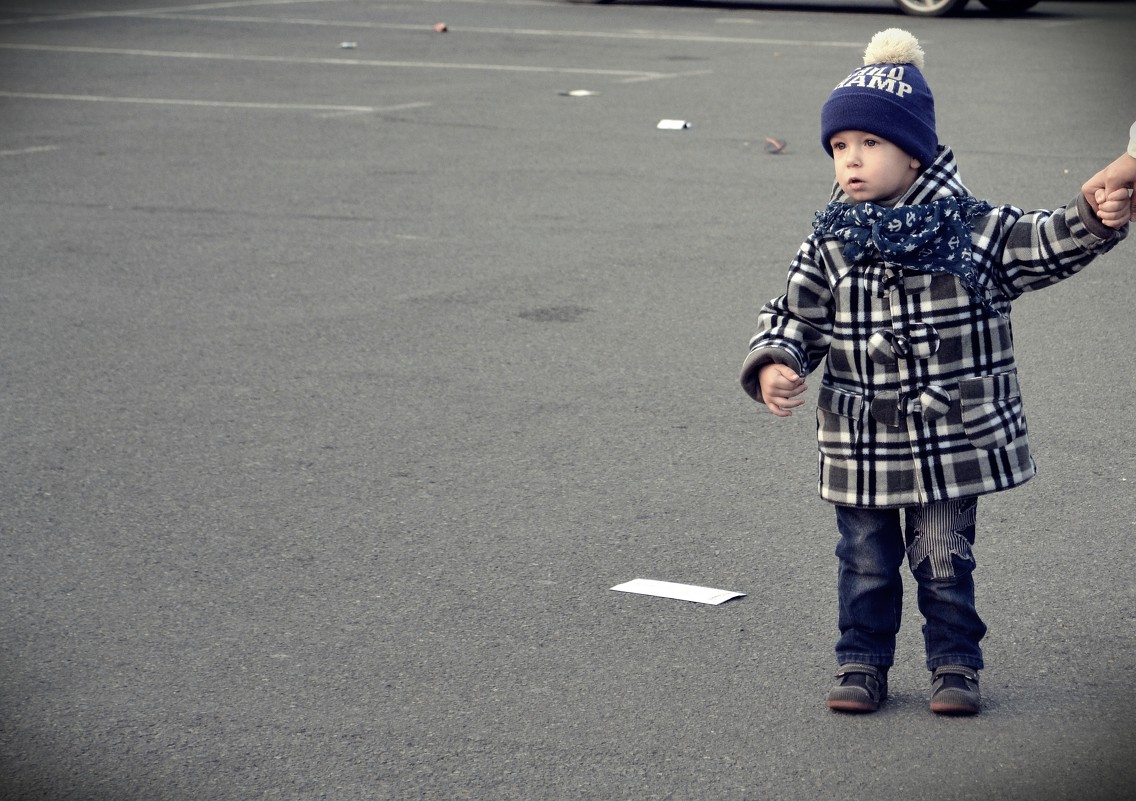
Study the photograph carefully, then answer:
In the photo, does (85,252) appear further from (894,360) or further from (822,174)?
(894,360)

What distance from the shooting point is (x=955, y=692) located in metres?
3.34

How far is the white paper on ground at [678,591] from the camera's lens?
3984mm

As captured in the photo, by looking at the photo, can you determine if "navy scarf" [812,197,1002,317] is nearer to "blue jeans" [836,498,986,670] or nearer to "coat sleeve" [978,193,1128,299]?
"coat sleeve" [978,193,1128,299]

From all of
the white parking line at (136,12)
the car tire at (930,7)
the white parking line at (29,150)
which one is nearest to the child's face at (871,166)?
the white parking line at (29,150)

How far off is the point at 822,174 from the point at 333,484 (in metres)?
5.75

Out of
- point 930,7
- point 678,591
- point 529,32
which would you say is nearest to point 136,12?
point 529,32

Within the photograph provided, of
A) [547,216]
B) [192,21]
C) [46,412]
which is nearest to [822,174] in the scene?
[547,216]

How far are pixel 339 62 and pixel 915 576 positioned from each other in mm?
13839

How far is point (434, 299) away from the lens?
7043 mm

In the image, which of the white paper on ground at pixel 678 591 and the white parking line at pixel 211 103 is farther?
the white parking line at pixel 211 103

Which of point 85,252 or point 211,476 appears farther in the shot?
point 85,252

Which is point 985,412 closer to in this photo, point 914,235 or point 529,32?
point 914,235

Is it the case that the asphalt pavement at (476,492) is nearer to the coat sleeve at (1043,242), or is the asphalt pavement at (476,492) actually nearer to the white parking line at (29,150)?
the white parking line at (29,150)

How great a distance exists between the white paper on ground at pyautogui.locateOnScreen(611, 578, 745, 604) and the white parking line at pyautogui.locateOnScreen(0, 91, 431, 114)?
913cm
